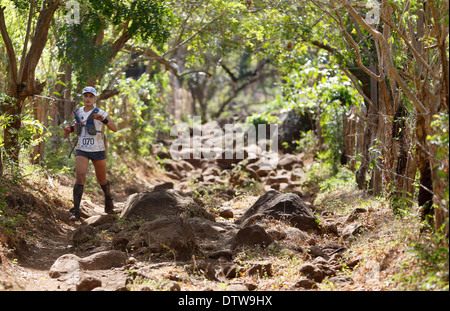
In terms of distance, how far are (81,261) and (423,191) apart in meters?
3.16

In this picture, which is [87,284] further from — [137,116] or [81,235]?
[137,116]

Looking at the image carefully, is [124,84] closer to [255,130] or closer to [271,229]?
[255,130]

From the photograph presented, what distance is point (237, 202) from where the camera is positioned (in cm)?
994

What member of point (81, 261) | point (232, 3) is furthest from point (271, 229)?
point (232, 3)

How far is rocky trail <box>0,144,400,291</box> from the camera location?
16.3 ft

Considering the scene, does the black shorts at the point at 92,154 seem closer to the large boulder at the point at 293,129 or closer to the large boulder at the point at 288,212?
the large boulder at the point at 288,212

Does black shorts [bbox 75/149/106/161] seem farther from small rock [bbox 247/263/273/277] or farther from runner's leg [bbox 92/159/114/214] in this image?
small rock [bbox 247/263/273/277]

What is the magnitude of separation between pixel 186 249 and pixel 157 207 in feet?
6.03

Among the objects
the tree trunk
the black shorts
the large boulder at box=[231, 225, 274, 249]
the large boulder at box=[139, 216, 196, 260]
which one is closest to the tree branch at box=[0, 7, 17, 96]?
the black shorts

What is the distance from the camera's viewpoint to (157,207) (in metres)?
7.58

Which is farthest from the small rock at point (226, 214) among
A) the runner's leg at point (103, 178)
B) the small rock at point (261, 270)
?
the small rock at point (261, 270)

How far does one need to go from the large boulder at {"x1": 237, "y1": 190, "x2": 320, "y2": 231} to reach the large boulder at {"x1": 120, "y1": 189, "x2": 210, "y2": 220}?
2.39 ft

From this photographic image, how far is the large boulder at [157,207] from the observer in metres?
7.46

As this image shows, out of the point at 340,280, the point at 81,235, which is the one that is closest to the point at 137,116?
the point at 81,235
